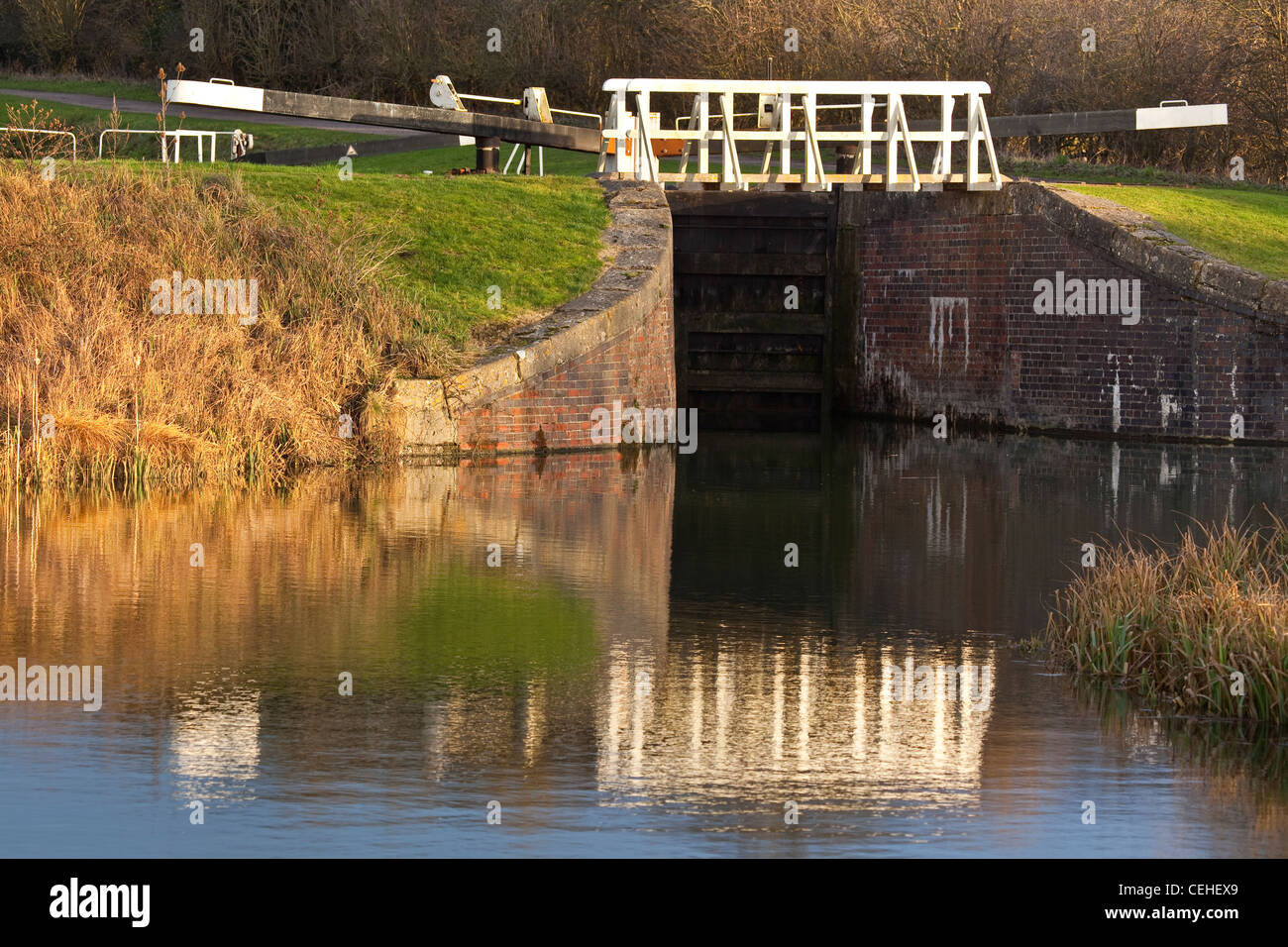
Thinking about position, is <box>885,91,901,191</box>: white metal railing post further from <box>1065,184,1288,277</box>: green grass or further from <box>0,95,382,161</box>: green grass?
<box>0,95,382,161</box>: green grass

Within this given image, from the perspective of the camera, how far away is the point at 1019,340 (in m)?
25.0

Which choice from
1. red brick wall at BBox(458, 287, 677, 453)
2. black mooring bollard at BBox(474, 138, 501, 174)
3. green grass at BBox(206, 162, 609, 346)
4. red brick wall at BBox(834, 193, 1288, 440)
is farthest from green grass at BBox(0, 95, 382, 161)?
red brick wall at BBox(458, 287, 677, 453)

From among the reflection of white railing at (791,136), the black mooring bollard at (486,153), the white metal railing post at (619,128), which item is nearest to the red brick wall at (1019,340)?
the reflection of white railing at (791,136)

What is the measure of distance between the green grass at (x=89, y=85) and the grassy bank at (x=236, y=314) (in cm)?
2420

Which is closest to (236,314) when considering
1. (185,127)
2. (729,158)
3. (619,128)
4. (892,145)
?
(729,158)

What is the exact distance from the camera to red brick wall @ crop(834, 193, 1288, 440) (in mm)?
22750

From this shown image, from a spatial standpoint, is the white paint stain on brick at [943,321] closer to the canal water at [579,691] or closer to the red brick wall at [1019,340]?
the red brick wall at [1019,340]

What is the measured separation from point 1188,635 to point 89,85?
4364 centimetres

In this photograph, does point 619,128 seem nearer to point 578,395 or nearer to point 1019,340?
point 578,395

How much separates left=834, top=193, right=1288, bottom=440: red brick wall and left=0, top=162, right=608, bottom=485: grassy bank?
4967mm

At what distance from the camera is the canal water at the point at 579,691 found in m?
7.17

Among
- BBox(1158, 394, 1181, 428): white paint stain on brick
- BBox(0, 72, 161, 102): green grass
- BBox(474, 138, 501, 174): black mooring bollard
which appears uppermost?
BBox(0, 72, 161, 102): green grass

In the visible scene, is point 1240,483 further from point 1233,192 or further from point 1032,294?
point 1233,192

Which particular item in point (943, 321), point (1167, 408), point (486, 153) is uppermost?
point (486, 153)
